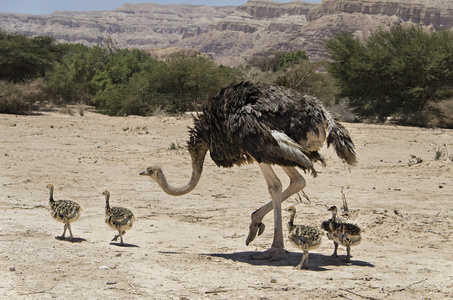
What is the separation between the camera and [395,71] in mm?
25219

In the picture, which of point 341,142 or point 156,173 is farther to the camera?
→ point 156,173

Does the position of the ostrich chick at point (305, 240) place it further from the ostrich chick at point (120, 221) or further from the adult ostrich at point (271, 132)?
the ostrich chick at point (120, 221)

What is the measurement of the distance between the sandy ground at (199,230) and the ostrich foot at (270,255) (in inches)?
3.1

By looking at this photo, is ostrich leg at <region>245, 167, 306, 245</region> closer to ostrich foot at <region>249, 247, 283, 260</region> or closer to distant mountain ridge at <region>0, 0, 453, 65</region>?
ostrich foot at <region>249, 247, 283, 260</region>

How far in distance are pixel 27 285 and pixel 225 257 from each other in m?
2.49

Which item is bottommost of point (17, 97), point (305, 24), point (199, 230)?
point (199, 230)

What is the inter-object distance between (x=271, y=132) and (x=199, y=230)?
89.5 inches

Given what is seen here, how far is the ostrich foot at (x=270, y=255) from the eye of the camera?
22.0ft

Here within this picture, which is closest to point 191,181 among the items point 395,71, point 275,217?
point 275,217

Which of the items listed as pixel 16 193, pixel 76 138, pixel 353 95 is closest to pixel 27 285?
pixel 16 193

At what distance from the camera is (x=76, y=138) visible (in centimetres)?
1680

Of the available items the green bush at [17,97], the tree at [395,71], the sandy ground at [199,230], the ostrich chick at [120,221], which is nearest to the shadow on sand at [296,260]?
the sandy ground at [199,230]

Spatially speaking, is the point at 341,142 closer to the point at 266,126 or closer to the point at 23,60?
the point at 266,126

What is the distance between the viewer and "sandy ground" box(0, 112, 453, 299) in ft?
17.4
